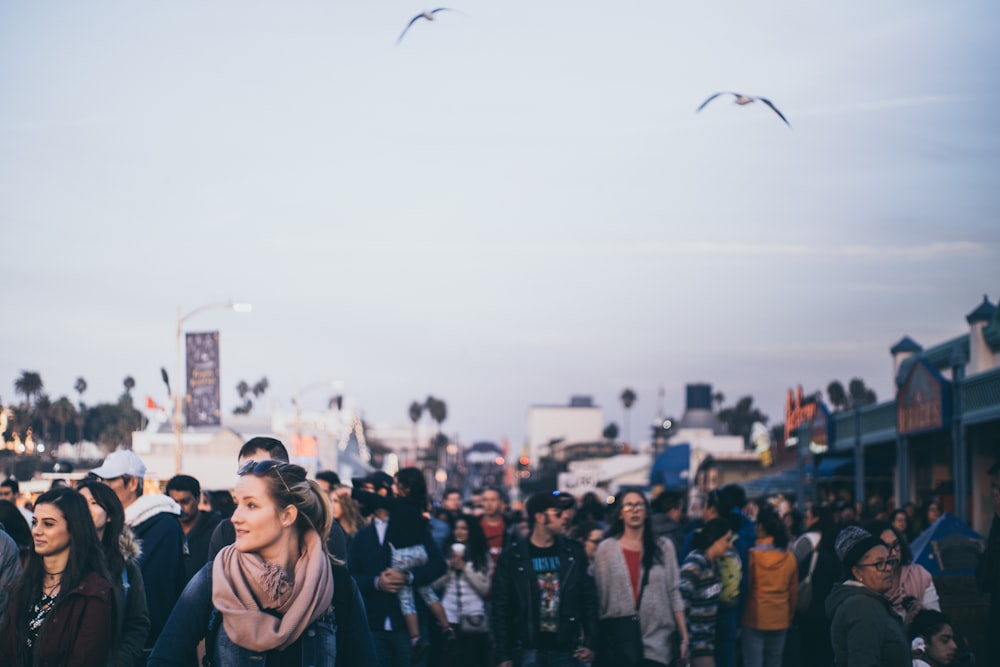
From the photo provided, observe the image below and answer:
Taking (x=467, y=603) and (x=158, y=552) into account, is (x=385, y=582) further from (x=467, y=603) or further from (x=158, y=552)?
(x=158, y=552)

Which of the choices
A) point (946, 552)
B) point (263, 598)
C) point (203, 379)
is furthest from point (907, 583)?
point (203, 379)

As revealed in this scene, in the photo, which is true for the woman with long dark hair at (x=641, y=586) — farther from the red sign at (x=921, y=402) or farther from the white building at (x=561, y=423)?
the white building at (x=561, y=423)

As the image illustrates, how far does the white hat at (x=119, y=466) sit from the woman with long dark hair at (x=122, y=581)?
1632 mm

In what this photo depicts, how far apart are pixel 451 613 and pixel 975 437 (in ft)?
72.1

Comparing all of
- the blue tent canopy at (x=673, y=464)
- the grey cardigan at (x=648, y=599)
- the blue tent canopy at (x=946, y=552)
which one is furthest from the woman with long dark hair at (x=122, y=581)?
the blue tent canopy at (x=673, y=464)

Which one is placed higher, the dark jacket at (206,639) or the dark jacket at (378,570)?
the dark jacket at (206,639)

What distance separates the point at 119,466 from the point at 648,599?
4.33 meters

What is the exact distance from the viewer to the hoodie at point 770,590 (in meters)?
12.1

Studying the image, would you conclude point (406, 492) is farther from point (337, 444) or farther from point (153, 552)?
point (337, 444)

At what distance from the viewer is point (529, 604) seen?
31.7ft

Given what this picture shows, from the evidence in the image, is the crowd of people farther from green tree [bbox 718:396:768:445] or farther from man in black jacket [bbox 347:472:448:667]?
green tree [bbox 718:396:768:445]

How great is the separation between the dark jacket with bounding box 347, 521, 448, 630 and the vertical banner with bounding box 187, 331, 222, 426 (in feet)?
72.1

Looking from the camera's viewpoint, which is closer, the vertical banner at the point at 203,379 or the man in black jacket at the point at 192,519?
the man in black jacket at the point at 192,519

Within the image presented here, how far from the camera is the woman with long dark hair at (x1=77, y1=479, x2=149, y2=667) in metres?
5.69
